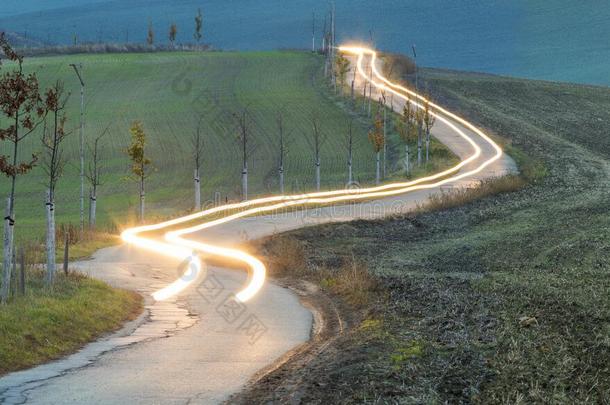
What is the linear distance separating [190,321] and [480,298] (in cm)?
606

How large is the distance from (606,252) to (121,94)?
96.6 meters

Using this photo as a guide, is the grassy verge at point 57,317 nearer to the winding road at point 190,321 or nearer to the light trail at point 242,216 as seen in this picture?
the winding road at point 190,321

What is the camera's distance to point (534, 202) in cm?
5081

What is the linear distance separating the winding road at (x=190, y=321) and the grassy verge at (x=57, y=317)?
0.42 meters

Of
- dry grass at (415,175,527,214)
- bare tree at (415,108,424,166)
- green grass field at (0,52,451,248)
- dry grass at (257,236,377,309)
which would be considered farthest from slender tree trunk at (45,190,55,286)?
bare tree at (415,108,424,166)

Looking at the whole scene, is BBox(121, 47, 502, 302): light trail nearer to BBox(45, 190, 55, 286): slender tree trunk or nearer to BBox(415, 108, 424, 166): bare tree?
BBox(45, 190, 55, 286): slender tree trunk

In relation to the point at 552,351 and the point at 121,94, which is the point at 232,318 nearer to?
the point at 552,351

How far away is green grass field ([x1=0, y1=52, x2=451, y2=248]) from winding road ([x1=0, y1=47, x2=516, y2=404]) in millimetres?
13477

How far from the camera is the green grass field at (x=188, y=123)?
73500mm

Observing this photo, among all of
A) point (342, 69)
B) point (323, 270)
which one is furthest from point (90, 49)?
point (323, 270)

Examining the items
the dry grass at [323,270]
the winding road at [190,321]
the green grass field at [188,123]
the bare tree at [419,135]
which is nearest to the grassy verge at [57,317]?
the winding road at [190,321]

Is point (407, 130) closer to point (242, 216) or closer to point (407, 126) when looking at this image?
point (407, 126)

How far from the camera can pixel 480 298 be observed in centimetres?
2227

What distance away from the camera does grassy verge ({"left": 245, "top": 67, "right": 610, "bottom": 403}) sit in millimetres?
14172
